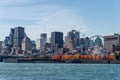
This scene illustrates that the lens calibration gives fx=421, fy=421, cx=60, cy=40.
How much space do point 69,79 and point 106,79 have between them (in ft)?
24.1

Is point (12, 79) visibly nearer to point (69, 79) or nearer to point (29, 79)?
point (29, 79)

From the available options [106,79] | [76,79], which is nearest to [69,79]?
[76,79]

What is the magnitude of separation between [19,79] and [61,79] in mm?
8297

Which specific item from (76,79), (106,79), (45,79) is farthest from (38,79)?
(106,79)

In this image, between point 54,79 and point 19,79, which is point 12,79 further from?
point 54,79

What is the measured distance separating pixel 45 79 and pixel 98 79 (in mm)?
10572

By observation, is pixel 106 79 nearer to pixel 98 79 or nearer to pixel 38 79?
pixel 98 79

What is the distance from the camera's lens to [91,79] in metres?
83.8

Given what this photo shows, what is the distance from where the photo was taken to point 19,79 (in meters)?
83.2

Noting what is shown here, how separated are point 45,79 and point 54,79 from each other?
5.85ft

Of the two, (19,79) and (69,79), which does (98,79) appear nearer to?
(69,79)

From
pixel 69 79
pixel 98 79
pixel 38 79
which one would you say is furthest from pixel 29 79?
pixel 98 79

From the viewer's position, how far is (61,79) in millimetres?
83375

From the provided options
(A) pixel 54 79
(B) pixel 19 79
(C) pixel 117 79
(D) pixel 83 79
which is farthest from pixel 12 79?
(C) pixel 117 79
